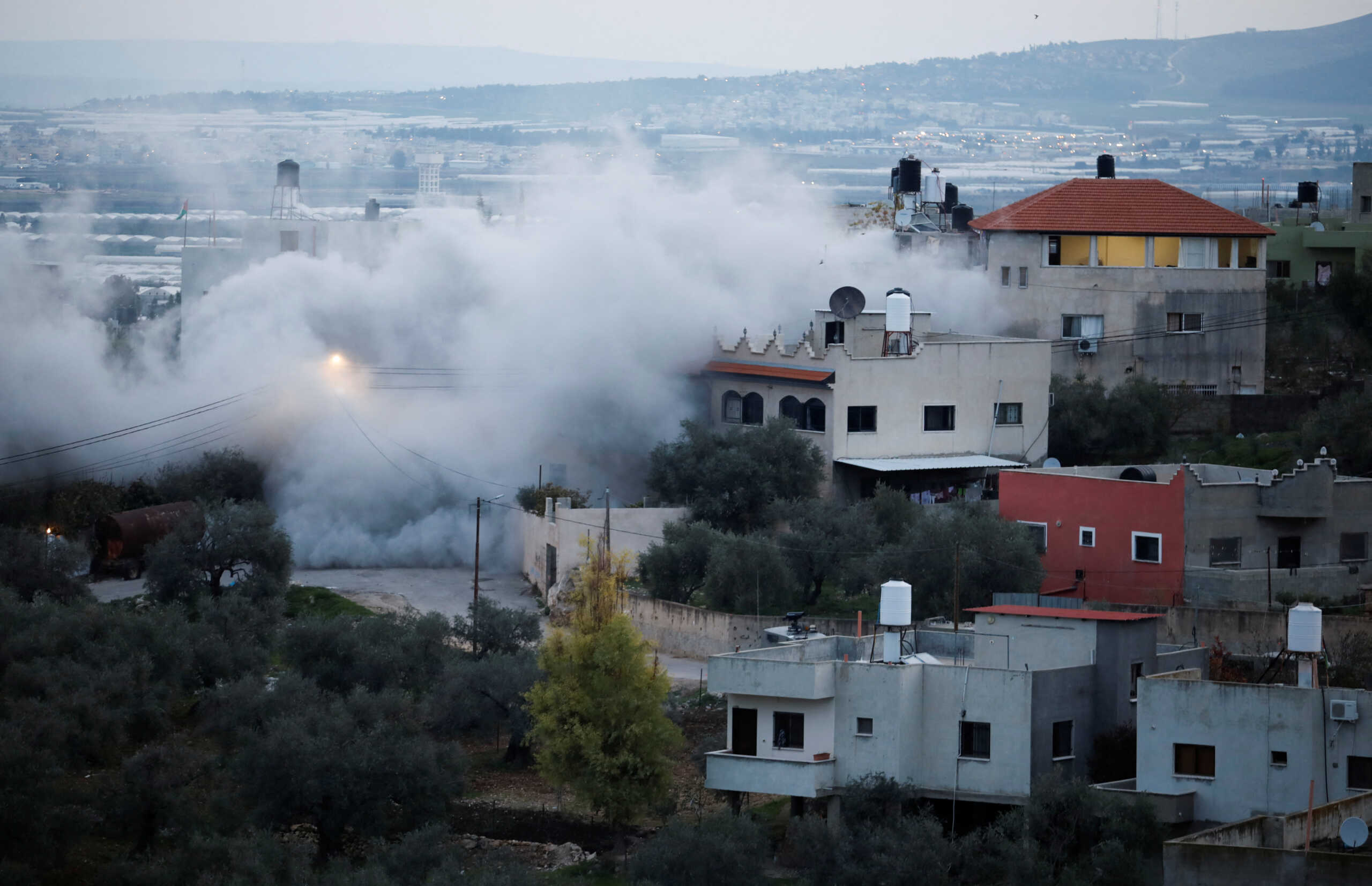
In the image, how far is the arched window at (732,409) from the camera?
53094 mm

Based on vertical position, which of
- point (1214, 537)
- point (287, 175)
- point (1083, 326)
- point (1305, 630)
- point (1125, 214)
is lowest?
point (1305, 630)

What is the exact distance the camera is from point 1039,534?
136ft

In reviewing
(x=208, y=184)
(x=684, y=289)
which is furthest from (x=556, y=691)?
(x=208, y=184)

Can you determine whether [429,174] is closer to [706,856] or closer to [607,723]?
[607,723]

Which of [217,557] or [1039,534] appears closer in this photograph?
[1039,534]

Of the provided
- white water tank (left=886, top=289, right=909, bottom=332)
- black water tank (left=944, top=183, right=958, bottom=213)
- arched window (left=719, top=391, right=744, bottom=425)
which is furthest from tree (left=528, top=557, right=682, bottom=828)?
black water tank (left=944, top=183, right=958, bottom=213)

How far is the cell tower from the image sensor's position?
392 ft

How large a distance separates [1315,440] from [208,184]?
7446 centimetres

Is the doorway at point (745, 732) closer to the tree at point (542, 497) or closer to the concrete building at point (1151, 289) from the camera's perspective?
Result: the tree at point (542, 497)

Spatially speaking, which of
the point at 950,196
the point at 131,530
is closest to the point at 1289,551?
the point at 131,530

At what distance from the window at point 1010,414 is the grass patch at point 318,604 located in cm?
1716

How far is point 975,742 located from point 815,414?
71.9 feet

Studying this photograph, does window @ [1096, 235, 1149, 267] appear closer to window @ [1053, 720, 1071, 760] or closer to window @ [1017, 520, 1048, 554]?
window @ [1017, 520, 1048, 554]

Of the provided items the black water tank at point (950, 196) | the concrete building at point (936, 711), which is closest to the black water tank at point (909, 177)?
the black water tank at point (950, 196)
